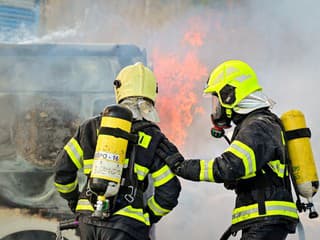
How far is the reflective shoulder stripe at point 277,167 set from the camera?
311cm

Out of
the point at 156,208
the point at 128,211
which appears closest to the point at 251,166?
the point at 156,208

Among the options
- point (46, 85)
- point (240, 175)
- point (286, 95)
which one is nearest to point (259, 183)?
point (240, 175)

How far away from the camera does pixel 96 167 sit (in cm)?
281

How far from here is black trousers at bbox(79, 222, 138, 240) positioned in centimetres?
291

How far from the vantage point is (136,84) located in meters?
3.18

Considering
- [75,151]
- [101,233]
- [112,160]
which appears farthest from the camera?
[75,151]

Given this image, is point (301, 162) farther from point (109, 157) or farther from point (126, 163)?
point (109, 157)

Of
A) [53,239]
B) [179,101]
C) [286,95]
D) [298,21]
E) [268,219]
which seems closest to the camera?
[268,219]

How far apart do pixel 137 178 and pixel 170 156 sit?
0.79 feet

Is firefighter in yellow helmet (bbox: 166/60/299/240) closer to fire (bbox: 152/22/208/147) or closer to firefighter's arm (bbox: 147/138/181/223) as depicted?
firefighter's arm (bbox: 147/138/181/223)

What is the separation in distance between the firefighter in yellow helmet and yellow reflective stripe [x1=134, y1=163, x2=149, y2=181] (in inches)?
6.2

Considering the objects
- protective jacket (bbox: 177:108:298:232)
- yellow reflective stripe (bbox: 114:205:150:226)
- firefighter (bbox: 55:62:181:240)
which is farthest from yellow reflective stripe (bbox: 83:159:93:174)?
protective jacket (bbox: 177:108:298:232)

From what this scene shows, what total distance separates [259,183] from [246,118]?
1.42 feet

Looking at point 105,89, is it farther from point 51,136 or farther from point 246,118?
point 246,118
